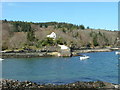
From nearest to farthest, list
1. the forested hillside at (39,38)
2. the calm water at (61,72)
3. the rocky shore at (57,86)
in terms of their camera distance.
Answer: the rocky shore at (57,86) < the calm water at (61,72) < the forested hillside at (39,38)

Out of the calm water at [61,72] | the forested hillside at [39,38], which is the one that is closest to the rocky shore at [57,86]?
the calm water at [61,72]

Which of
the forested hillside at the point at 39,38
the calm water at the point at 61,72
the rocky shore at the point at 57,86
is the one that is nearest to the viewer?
the rocky shore at the point at 57,86

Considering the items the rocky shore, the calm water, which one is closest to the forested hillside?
the calm water

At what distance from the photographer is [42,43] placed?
83.8 meters

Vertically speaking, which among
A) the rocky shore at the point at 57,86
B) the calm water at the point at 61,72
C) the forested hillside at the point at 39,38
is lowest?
the calm water at the point at 61,72

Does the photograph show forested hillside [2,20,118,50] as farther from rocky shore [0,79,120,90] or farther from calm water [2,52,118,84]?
rocky shore [0,79,120,90]

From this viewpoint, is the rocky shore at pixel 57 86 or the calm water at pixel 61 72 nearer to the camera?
the rocky shore at pixel 57 86

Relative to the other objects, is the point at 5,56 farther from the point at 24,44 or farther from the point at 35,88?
the point at 35,88

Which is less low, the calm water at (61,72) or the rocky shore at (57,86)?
the rocky shore at (57,86)

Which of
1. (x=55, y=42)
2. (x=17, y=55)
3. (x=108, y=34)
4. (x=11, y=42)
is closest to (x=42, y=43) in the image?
(x=55, y=42)

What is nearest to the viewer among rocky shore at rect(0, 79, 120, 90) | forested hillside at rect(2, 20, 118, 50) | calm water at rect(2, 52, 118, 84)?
rocky shore at rect(0, 79, 120, 90)

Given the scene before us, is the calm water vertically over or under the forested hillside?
under

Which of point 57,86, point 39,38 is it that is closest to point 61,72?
point 57,86

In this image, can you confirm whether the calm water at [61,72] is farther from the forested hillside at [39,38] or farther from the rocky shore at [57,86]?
the forested hillside at [39,38]
